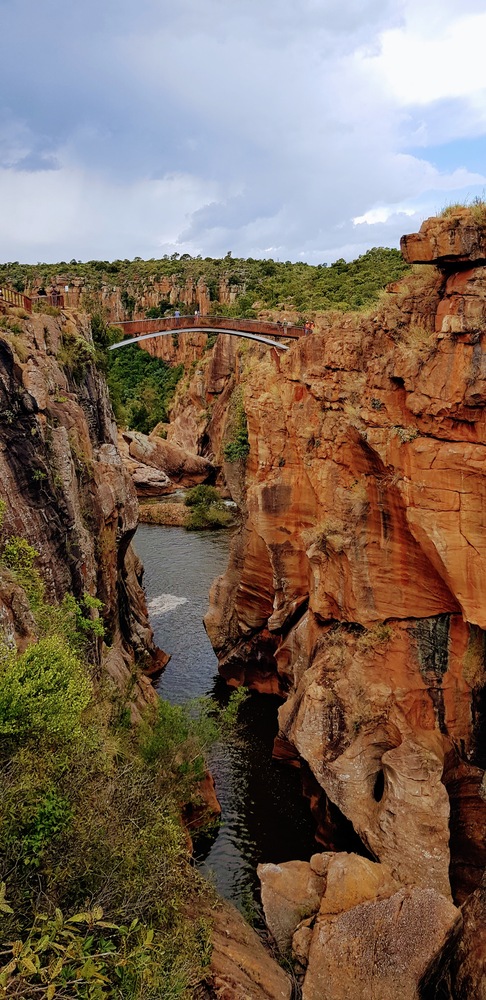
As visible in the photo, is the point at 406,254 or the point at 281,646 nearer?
the point at 406,254

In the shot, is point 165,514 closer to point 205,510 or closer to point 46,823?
point 205,510

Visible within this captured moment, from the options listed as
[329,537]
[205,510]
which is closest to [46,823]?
[329,537]

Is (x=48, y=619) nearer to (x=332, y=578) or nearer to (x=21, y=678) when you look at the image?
(x=21, y=678)

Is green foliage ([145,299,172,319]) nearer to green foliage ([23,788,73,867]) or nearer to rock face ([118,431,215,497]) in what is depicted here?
rock face ([118,431,215,497])

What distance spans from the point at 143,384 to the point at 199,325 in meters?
28.7

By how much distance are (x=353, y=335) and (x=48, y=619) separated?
1136 cm

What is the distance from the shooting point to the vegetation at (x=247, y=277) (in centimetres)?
5412

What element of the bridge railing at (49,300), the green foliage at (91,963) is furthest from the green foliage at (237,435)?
the green foliage at (91,963)

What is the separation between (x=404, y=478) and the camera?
60.0ft

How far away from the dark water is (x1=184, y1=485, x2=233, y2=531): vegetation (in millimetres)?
12970

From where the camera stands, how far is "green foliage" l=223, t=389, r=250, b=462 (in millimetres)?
54388

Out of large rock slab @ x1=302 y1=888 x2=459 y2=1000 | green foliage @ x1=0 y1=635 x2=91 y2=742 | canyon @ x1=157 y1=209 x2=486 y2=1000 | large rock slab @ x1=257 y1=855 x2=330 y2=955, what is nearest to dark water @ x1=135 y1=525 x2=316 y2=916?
canyon @ x1=157 y1=209 x2=486 y2=1000

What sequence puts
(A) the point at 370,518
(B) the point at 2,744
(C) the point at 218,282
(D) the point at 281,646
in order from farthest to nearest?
(C) the point at 218,282 → (D) the point at 281,646 → (A) the point at 370,518 → (B) the point at 2,744

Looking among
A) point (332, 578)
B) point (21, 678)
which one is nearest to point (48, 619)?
point (21, 678)
